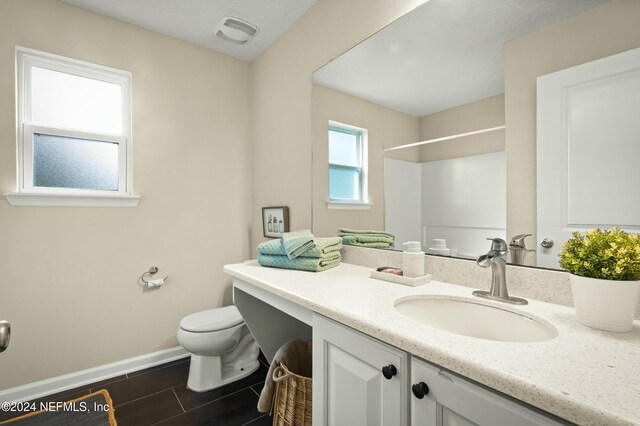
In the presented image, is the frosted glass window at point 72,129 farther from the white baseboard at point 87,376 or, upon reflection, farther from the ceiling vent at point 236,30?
the white baseboard at point 87,376

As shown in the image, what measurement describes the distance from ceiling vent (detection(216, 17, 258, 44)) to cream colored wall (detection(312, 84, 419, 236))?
2.55ft

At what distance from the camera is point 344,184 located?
1.72 metres

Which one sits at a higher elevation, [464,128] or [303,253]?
[464,128]

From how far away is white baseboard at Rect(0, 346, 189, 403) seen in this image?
1746mm

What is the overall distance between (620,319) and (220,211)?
7.88ft

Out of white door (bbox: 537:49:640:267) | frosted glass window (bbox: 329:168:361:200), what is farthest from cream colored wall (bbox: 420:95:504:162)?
frosted glass window (bbox: 329:168:361:200)

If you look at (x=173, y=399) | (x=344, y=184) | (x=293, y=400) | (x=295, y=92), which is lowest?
(x=173, y=399)

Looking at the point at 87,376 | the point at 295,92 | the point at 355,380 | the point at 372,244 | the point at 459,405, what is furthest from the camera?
the point at 295,92

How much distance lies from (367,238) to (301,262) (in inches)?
15.6

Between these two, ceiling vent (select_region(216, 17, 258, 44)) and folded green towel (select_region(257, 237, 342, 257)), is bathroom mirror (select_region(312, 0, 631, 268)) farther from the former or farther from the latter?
ceiling vent (select_region(216, 17, 258, 44))

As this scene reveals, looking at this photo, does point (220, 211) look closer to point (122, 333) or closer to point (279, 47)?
point (122, 333)

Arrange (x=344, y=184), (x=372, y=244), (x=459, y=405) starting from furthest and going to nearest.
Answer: (x=344, y=184) < (x=372, y=244) < (x=459, y=405)

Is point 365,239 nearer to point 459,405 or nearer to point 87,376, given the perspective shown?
point 459,405

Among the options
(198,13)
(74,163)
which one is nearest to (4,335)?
(74,163)
